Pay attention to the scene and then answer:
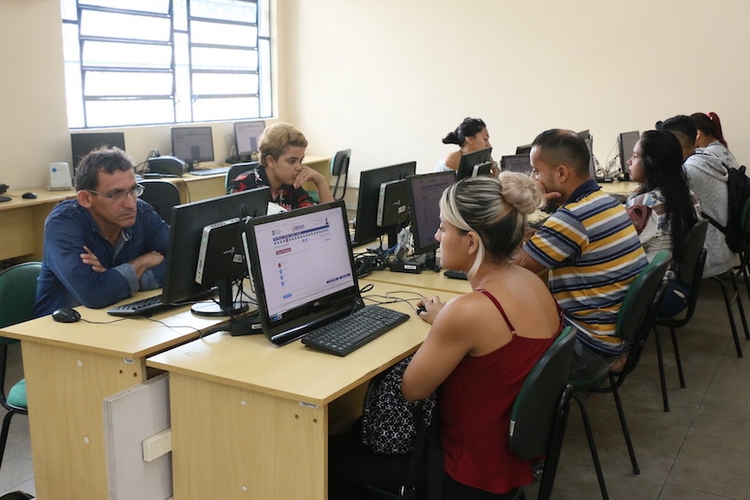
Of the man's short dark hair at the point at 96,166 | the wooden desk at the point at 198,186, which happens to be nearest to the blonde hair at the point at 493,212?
the man's short dark hair at the point at 96,166

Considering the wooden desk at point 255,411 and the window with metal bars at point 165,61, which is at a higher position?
the window with metal bars at point 165,61

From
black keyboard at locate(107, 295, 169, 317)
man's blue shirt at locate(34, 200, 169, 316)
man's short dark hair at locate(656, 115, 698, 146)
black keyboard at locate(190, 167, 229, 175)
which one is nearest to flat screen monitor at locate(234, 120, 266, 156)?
black keyboard at locate(190, 167, 229, 175)

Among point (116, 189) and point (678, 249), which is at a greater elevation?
point (116, 189)

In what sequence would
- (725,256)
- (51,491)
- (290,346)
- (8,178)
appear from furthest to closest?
(8,178), (725,256), (51,491), (290,346)

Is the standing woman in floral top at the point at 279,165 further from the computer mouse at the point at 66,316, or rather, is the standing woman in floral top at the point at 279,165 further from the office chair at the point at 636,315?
the office chair at the point at 636,315

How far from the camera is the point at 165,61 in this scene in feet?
22.8

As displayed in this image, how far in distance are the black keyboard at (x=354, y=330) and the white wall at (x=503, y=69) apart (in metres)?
4.88

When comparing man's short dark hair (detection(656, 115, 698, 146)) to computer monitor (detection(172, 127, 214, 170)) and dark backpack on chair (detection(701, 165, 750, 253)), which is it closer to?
dark backpack on chair (detection(701, 165, 750, 253))

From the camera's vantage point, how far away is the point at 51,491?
2342 millimetres

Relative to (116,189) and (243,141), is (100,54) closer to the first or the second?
(243,141)

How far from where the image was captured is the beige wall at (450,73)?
5660 mm

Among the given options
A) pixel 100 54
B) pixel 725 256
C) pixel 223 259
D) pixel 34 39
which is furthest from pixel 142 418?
pixel 100 54

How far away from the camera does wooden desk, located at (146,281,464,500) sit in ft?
6.08

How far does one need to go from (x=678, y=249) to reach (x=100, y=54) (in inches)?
199
